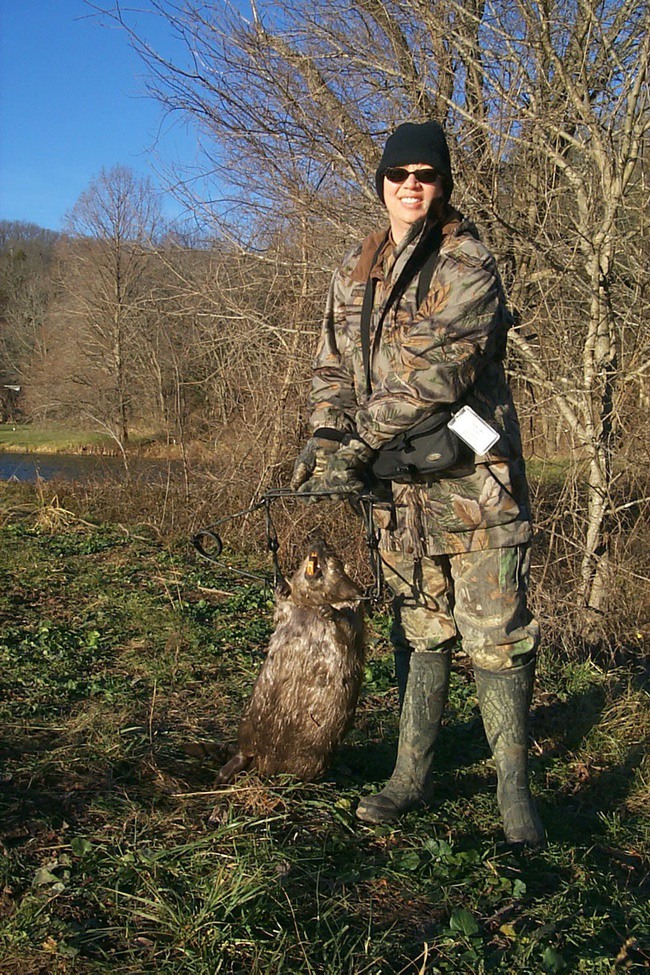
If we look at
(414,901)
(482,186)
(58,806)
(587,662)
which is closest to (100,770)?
(58,806)

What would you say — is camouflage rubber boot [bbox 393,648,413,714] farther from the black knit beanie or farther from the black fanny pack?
the black knit beanie

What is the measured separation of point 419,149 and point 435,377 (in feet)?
2.80

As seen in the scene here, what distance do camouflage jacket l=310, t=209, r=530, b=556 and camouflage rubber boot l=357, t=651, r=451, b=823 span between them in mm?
505

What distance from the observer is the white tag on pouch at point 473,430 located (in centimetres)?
298

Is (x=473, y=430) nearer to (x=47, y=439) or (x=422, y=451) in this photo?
(x=422, y=451)

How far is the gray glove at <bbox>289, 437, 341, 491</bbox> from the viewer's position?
3.29m

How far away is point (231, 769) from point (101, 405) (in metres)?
21.9

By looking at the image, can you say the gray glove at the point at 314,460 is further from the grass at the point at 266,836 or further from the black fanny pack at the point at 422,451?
the grass at the point at 266,836

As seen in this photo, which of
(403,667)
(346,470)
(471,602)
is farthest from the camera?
(403,667)

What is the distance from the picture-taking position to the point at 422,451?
3.09 metres

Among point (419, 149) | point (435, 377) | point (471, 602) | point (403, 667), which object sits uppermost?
point (419, 149)

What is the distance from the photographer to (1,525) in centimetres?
835

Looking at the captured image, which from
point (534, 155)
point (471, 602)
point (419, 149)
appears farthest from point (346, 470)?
point (534, 155)

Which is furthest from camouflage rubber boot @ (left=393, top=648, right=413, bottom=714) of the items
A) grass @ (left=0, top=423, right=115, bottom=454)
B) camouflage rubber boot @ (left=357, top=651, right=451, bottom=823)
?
grass @ (left=0, top=423, right=115, bottom=454)
